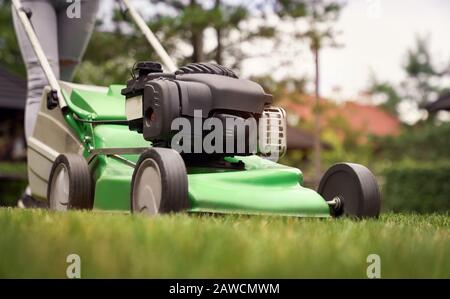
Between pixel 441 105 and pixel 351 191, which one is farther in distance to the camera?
pixel 441 105

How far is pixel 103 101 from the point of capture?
4.52 metres

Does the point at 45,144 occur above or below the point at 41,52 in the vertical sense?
below

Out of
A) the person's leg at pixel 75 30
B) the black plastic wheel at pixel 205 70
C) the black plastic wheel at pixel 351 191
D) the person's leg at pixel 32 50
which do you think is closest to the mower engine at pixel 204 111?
the black plastic wheel at pixel 205 70

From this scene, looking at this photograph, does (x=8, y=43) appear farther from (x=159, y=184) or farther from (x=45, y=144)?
(x=159, y=184)

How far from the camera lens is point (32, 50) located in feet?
16.1

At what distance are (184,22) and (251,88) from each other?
8267 millimetres

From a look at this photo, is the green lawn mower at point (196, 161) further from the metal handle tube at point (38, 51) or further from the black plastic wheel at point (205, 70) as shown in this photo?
the metal handle tube at point (38, 51)

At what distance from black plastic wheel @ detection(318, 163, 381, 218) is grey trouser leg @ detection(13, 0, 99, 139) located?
2171mm

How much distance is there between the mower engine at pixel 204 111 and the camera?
3314mm

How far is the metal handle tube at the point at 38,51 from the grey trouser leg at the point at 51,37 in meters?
0.20

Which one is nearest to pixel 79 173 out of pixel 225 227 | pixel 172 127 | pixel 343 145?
pixel 172 127

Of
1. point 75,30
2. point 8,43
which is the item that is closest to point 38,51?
point 75,30

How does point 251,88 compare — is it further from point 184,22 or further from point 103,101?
point 184,22

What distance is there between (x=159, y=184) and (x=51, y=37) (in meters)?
2.33
